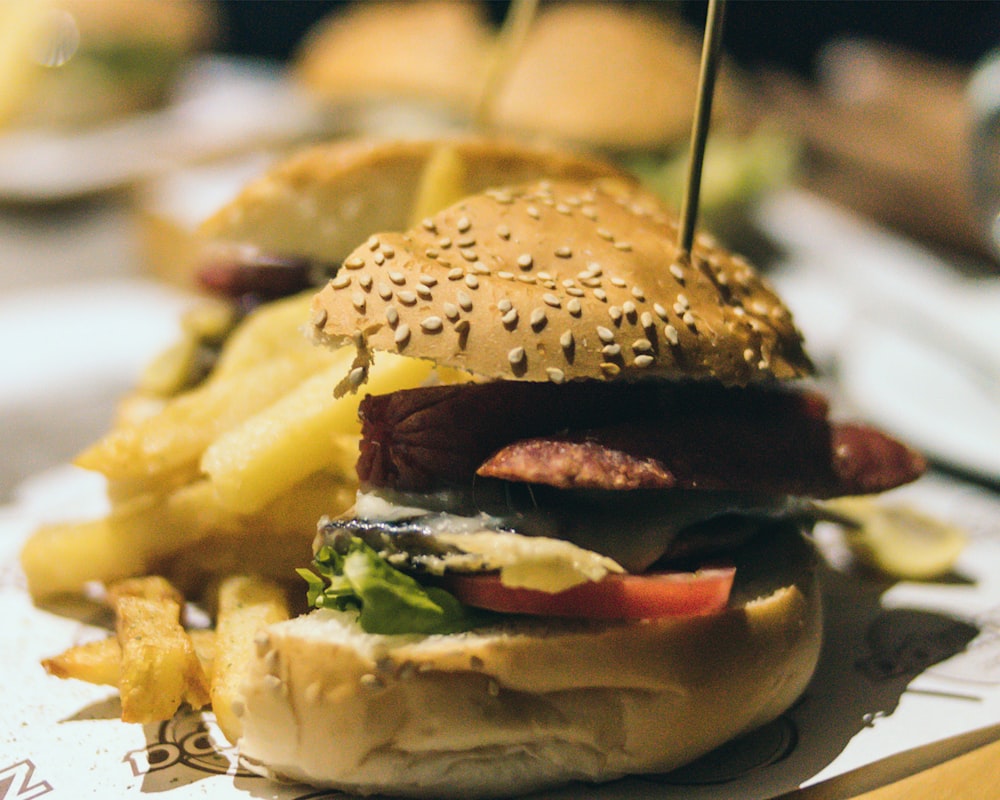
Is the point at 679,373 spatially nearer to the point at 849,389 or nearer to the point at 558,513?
the point at 558,513

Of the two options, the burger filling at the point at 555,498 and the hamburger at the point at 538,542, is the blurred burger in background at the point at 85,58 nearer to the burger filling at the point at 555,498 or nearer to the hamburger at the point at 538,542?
the hamburger at the point at 538,542

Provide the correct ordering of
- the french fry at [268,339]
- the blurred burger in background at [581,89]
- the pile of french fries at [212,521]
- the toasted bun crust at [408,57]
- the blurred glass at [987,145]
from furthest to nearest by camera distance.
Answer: the toasted bun crust at [408,57], the blurred burger in background at [581,89], the blurred glass at [987,145], the french fry at [268,339], the pile of french fries at [212,521]

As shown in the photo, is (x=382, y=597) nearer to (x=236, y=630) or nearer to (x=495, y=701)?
(x=495, y=701)

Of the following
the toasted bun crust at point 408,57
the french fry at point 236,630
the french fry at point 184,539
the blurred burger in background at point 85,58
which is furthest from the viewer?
the blurred burger in background at point 85,58

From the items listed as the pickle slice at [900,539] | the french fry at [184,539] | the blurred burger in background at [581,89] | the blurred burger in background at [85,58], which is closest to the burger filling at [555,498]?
the french fry at [184,539]

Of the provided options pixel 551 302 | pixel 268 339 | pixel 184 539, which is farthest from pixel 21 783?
pixel 551 302

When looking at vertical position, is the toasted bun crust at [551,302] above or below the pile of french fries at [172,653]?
above

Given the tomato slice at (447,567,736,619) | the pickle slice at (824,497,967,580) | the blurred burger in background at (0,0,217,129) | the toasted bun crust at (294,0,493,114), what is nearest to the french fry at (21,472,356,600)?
the tomato slice at (447,567,736,619)
